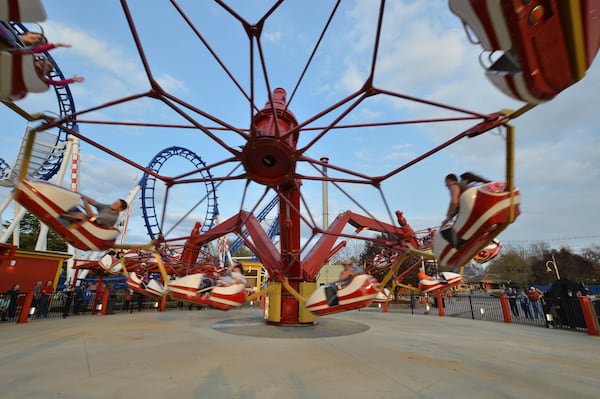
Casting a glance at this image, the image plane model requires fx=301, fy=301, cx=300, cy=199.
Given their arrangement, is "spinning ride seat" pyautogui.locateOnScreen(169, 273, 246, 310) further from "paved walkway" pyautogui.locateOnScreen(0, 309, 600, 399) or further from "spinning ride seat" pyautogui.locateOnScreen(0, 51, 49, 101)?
"spinning ride seat" pyautogui.locateOnScreen(0, 51, 49, 101)

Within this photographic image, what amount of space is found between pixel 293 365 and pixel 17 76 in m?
6.02

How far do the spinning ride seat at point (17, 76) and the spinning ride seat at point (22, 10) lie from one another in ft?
1.33

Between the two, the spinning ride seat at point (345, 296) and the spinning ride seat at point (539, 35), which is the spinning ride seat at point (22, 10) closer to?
the spinning ride seat at point (539, 35)

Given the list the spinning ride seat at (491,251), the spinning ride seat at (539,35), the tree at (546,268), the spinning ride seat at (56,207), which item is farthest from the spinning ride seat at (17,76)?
the tree at (546,268)

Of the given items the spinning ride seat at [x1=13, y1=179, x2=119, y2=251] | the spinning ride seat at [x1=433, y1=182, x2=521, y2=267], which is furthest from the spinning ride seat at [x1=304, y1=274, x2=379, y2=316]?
the spinning ride seat at [x1=13, y1=179, x2=119, y2=251]

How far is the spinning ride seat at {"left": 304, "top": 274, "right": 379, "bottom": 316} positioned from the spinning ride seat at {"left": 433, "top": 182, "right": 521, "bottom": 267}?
209 centimetres

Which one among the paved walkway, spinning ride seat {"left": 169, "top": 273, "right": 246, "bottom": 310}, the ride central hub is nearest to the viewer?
the paved walkway

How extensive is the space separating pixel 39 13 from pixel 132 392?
479 cm

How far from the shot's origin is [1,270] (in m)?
18.2

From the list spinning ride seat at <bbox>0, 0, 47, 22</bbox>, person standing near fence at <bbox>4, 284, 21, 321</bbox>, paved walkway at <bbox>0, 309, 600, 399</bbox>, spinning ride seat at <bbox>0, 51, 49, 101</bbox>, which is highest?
spinning ride seat at <bbox>0, 0, 47, 22</bbox>

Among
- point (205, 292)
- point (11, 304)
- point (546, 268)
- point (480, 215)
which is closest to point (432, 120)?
point (480, 215)

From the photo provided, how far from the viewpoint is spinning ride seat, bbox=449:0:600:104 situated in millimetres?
1693

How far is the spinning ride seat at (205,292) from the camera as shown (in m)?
5.88

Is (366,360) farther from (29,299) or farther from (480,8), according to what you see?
(29,299)
